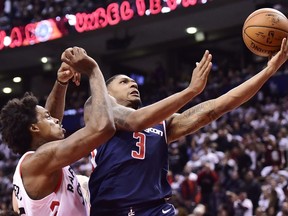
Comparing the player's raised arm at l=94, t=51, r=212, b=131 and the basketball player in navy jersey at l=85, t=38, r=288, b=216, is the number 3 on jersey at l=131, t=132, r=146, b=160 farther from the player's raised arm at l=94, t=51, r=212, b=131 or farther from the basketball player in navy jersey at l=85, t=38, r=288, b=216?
the player's raised arm at l=94, t=51, r=212, b=131

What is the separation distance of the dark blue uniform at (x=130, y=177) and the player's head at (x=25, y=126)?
15.6 inches

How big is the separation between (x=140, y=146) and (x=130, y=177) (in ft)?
0.78

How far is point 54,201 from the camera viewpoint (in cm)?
392

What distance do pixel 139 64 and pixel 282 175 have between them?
13.8m

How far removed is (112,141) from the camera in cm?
438

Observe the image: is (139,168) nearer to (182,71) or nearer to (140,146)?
(140,146)

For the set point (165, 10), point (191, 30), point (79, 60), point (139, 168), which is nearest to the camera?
point (79, 60)

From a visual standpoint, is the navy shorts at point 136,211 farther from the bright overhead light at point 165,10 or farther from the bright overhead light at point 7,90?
the bright overhead light at point 7,90

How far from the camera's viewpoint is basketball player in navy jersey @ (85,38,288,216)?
420cm

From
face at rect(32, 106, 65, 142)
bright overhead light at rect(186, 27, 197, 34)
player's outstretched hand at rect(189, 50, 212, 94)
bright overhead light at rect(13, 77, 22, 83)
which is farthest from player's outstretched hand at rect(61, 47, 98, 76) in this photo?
bright overhead light at rect(13, 77, 22, 83)

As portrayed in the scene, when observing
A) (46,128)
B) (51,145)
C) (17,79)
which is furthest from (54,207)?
(17,79)

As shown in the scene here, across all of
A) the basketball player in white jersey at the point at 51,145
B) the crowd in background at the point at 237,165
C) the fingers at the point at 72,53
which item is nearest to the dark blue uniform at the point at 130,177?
the basketball player in white jersey at the point at 51,145

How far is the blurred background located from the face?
7327 millimetres

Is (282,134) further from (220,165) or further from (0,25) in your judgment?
(0,25)
